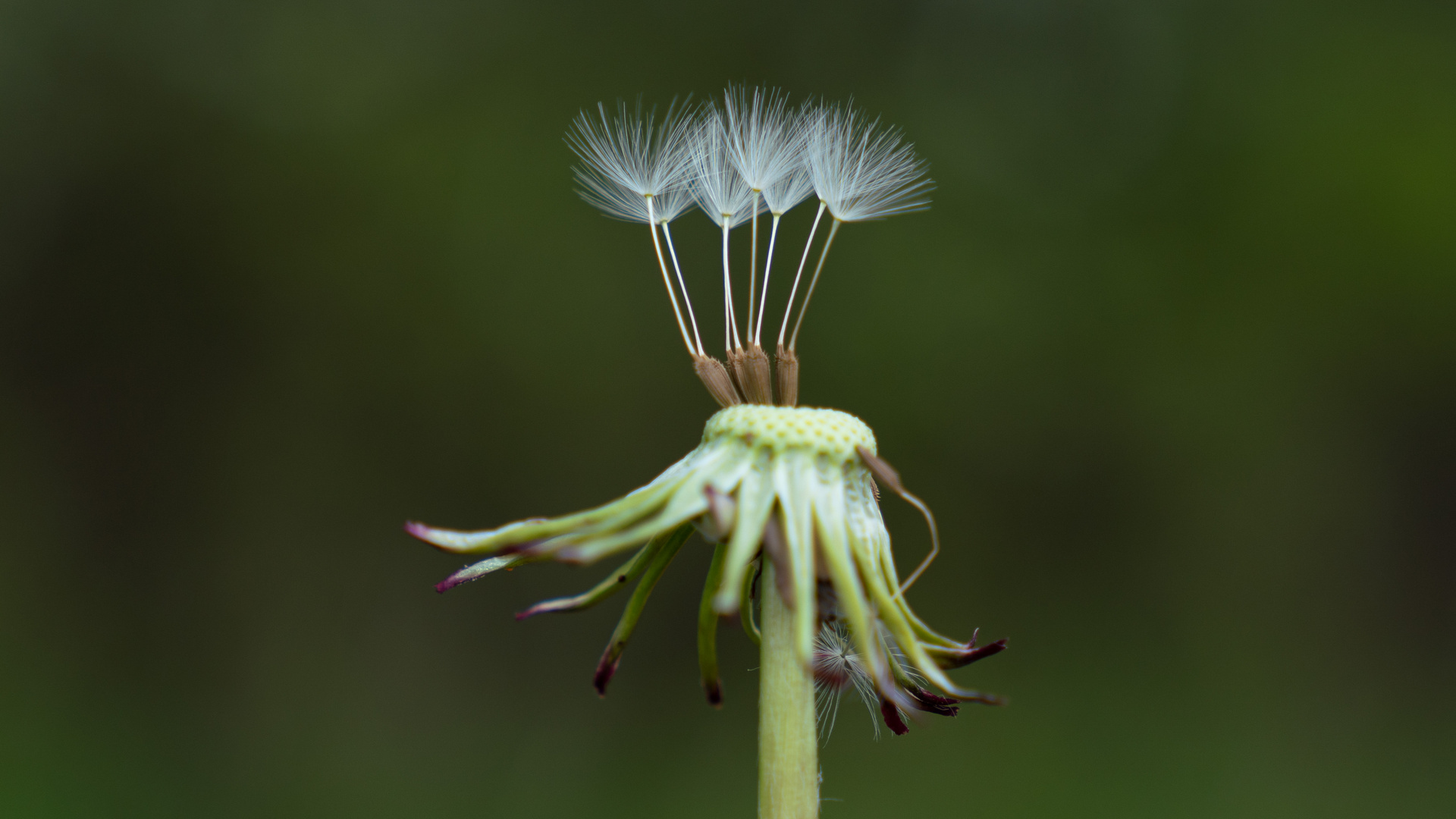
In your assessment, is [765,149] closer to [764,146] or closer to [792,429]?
[764,146]

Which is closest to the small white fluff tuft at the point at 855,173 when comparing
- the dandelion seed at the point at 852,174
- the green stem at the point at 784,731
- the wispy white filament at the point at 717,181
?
the dandelion seed at the point at 852,174

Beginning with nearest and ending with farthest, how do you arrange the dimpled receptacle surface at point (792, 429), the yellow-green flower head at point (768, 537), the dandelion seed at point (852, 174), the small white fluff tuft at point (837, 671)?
1. the yellow-green flower head at point (768, 537)
2. the dimpled receptacle surface at point (792, 429)
3. the small white fluff tuft at point (837, 671)
4. the dandelion seed at point (852, 174)

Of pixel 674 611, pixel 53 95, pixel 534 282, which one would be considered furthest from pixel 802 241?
pixel 53 95

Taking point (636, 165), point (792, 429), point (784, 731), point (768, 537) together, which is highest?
point (636, 165)

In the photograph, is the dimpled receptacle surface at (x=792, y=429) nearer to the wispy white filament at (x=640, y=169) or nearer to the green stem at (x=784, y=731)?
the green stem at (x=784, y=731)

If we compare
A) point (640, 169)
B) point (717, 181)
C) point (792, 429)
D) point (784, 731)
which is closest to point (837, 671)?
point (784, 731)

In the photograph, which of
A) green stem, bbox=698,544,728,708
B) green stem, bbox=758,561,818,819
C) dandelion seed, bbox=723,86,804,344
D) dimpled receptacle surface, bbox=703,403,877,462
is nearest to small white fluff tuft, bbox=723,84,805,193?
dandelion seed, bbox=723,86,804,344
